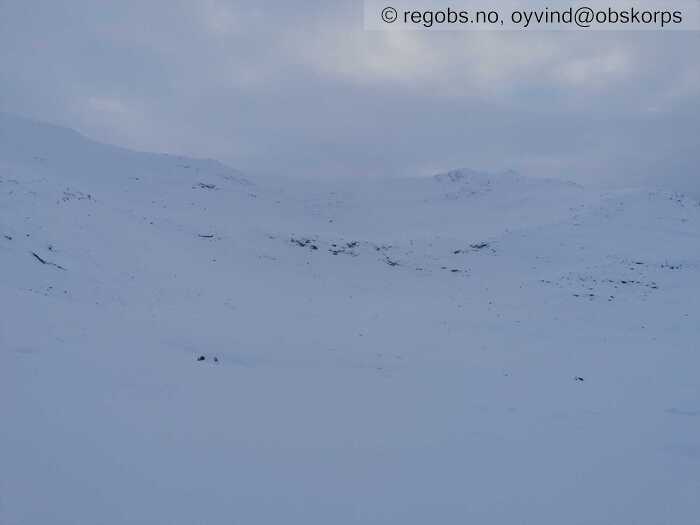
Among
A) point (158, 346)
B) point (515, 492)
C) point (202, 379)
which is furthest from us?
point (158, 346)

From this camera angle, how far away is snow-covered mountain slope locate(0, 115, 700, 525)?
6176mm

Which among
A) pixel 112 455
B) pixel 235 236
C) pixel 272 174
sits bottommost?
pixel 112 455

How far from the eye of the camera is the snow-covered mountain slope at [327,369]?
618cm

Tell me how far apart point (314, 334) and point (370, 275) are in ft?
43.3

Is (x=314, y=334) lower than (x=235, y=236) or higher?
lower

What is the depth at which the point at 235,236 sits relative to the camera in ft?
105

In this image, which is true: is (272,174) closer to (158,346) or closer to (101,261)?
(101,261)

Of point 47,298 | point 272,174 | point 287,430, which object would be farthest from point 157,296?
point 272,174

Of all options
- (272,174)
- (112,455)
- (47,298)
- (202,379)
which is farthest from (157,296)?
(272,174)

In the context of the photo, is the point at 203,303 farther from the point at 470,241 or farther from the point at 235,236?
the point at 470,241

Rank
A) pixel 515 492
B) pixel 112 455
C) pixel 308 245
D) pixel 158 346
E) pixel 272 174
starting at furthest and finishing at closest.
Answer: pixel 272 174 → pixel 308 245 → pixel 158 346 → pixel 515 492 → pixel 112 455

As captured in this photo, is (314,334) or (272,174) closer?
(314,334)

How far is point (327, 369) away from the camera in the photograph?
43.3ft

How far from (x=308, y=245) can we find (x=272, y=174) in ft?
83.7
